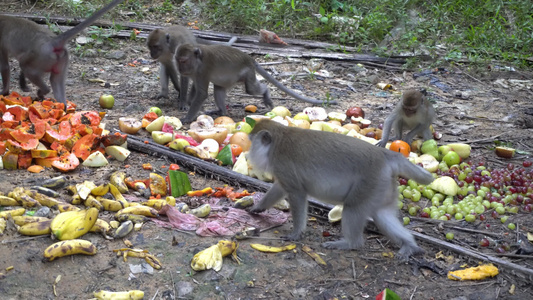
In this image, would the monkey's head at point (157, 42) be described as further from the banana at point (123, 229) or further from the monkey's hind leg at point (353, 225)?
the monkey's hind leg at point (353, 225)

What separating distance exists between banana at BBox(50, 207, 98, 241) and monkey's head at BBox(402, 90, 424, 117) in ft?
14.6

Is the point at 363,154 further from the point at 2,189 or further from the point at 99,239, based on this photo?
the point at 2,189

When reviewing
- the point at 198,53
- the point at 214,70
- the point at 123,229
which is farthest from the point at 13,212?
the point at 214,70

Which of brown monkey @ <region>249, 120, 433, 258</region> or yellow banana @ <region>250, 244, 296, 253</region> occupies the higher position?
brown monkey @ <region>249, 120, 433, 258</region>

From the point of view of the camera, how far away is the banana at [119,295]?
387 cm

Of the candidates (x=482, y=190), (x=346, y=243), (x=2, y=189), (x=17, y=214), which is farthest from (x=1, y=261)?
(x=482, y=190)

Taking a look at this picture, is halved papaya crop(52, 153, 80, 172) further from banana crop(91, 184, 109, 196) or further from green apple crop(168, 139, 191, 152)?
green apple crop(168, 139, 191, 152)

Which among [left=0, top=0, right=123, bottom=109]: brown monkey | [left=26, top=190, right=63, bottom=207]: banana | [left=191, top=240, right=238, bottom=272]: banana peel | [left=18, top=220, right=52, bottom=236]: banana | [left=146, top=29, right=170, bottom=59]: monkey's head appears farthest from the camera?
[left=146, top=29, right=170, bottom=59]: monkey's head

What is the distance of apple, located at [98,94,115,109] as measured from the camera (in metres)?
8.36

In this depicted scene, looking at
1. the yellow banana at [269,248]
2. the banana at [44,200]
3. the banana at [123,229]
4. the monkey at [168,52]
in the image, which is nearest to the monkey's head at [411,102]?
the yellow banana at [269,248]

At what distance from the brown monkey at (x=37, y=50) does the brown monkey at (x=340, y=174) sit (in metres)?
4.42

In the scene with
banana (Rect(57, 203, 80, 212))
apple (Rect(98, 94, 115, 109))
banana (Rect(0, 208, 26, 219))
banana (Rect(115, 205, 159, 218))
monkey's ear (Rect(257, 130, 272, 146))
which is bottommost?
apple (Rect(98, 94, 115, 109))

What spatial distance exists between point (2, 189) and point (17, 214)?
79 cm

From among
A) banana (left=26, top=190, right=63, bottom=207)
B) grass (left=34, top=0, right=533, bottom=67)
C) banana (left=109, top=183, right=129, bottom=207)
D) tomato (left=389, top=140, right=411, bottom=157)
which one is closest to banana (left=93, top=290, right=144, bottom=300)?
banana (left=26, top=190, right=63, bottom=207)
